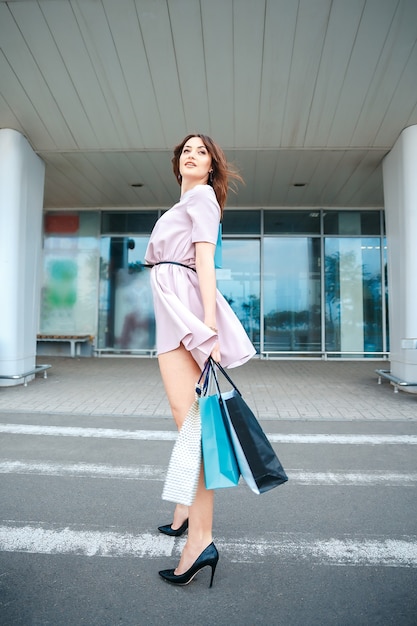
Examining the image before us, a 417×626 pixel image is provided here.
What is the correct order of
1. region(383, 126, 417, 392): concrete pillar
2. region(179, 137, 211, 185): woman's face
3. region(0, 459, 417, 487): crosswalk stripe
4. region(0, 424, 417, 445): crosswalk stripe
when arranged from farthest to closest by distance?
region(383, 126, 417, 392): concrete pillar → region(0, 424, 417, 445): crosswalk stripe → region(0, 459, 417, 487): crosswalk stripe → region(179, 137, 211, 185): woman's face

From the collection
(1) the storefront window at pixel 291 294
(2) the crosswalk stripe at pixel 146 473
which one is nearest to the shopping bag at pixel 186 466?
(2) the crosswalk stripe at pixel 146 473

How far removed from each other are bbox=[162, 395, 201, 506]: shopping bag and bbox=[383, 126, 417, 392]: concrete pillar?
19.1ft

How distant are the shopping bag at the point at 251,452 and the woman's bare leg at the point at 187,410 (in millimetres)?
237

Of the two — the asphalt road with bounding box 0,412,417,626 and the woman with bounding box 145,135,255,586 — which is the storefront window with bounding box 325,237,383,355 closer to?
the asphalt road with bounding box 0,412,417,626

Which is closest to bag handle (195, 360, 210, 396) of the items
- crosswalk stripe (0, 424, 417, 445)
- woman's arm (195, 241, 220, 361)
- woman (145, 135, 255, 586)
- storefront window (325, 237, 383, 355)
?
woman (145, 135, 255, 586)

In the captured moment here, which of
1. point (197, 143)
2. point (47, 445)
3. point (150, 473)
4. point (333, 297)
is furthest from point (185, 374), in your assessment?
point (333, 297)

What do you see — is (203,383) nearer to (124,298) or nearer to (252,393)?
(252,393)

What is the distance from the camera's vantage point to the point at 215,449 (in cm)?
183

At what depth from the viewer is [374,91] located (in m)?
6.76

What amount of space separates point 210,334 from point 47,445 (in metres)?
3.05

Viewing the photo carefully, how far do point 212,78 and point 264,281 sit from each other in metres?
6.93

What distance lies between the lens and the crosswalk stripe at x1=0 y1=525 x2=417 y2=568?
2.25 metres

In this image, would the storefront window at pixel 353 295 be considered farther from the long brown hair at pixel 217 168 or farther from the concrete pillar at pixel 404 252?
the long brown hair at pixel 217 168

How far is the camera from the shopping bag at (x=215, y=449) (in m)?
1.82
